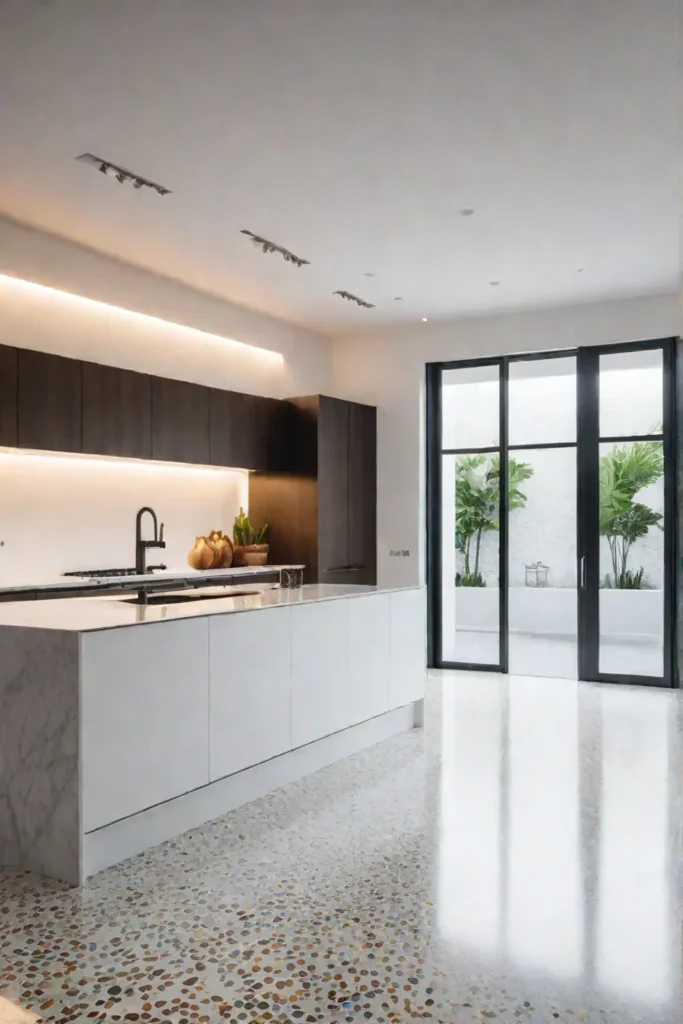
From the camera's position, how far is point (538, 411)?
738 cm

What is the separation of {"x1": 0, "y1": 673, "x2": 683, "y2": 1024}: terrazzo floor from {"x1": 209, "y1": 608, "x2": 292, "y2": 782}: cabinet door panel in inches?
10.0

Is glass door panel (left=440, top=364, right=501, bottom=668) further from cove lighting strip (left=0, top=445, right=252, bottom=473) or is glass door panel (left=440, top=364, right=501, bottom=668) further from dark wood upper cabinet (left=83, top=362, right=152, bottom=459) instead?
dark wood upper cabinet (left=83, top=362, right=152, bottom=459)

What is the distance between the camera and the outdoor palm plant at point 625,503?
691cm

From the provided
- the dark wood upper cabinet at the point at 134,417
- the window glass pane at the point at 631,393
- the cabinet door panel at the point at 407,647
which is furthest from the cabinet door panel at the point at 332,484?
the window glass pane at the point at 631,393

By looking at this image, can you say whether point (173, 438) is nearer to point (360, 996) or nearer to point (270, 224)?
point (270, 224)

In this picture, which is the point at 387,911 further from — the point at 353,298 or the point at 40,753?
the point at 353,298

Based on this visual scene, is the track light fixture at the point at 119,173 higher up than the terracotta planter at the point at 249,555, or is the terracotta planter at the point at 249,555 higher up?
the track light fixture at the point at 119,173

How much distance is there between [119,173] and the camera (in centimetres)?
441

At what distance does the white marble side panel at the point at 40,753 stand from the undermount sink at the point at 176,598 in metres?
0.88

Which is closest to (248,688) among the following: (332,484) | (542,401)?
(332,484)

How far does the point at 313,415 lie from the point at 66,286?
241cm

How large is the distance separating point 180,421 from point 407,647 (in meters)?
2.45

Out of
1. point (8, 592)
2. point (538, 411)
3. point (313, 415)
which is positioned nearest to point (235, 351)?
point (313, 415)

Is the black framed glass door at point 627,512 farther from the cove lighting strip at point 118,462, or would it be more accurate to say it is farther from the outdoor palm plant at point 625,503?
the cove lighting strip at point 118,462
